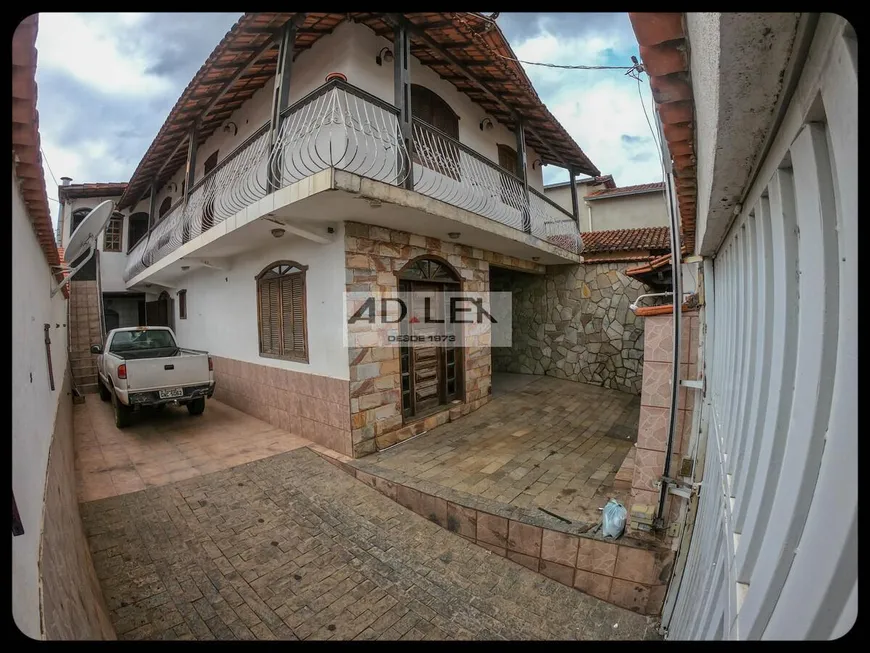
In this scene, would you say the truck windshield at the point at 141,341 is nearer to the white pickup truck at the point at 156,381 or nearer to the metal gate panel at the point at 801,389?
the white pickup truck at the point at 156,381

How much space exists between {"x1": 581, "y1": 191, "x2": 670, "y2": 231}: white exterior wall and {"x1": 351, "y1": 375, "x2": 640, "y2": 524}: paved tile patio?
871cm

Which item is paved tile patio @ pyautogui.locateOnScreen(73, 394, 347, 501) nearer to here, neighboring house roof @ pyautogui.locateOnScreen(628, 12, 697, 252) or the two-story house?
the two-story house

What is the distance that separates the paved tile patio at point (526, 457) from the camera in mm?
3998

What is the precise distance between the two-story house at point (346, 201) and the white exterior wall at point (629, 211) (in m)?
6.61

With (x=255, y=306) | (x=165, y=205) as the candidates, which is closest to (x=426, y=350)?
(x=255, y=306)

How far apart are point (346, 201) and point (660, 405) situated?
418 centimetres

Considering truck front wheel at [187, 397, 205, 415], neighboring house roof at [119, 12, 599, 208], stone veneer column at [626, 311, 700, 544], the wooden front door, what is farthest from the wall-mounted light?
truck front wheel at [187, 397, 205, 415]

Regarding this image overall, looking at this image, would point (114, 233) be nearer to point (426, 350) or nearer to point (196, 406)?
point (196, 406)

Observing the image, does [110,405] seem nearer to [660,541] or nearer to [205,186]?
[205,186]

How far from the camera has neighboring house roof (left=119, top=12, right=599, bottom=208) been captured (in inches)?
193

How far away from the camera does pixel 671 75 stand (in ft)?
4.52

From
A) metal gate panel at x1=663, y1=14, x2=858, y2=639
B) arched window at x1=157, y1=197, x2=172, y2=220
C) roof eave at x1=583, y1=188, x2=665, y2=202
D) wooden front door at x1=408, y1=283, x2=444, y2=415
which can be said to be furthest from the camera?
roof eave at x1=583, y1=188, x2=665, y2=202

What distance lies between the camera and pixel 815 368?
94 centimetres

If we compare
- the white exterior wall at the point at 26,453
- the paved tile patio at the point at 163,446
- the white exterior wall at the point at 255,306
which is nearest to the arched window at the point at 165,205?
the white exterior wall at the point at 255,306
